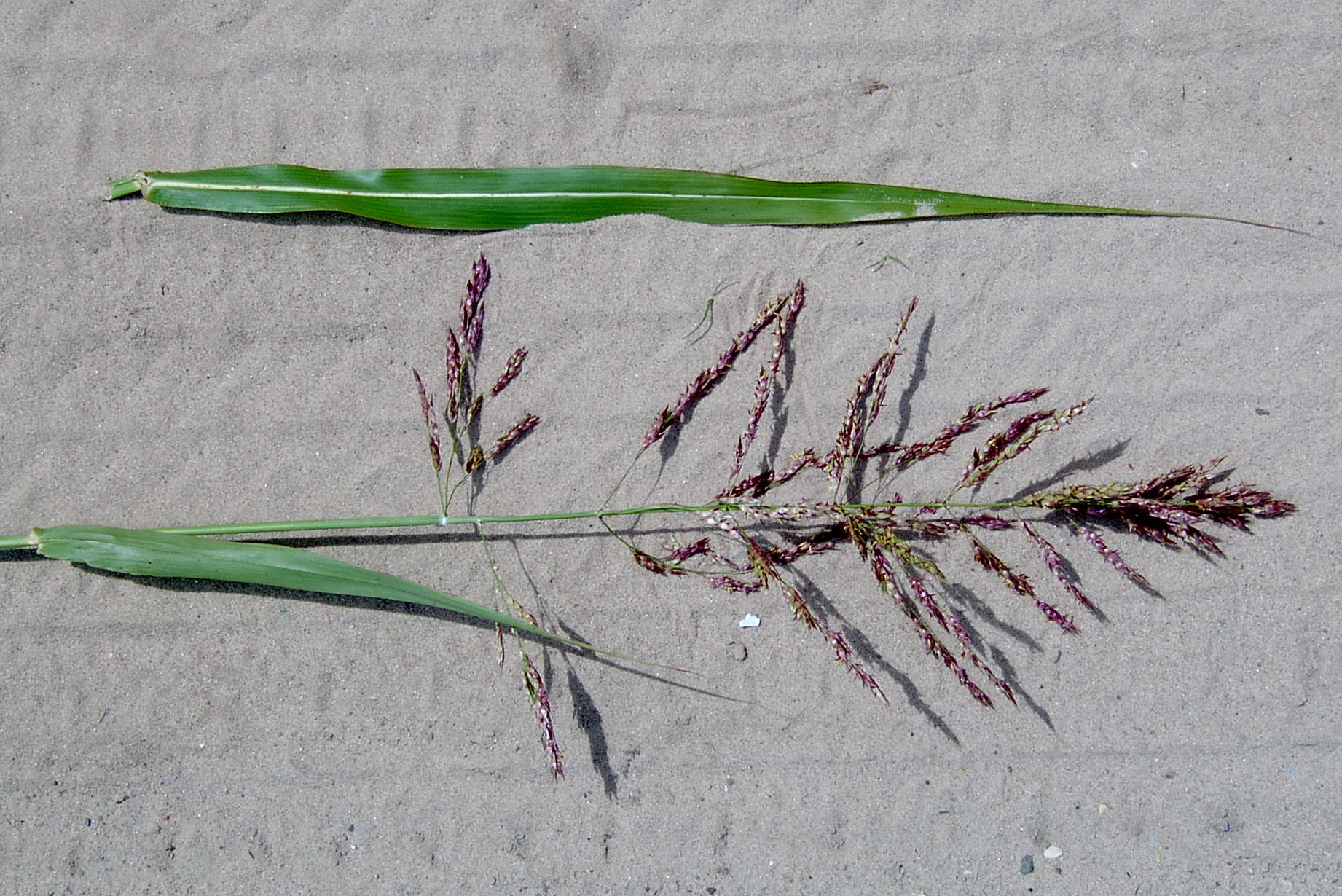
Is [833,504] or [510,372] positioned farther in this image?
[510,372]

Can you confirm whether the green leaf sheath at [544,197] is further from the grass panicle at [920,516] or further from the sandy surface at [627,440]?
the grass panicle at [920,516]

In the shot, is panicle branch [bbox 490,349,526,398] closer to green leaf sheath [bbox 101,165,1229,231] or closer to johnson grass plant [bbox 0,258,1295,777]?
johnson grass plant [bbox 0,258,1295,777]

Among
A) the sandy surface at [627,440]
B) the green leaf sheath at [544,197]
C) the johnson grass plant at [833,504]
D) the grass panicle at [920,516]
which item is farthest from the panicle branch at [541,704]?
the green leaf sheath at [544,197]

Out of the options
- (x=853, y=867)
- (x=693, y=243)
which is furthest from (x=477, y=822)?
(x=693, y=243)

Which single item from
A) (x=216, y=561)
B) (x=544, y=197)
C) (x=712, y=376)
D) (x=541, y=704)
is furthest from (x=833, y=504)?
(x=216, y=561)

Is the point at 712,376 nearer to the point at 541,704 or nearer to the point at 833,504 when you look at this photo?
the point at 833,504

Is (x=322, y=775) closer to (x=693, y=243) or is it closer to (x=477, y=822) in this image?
(x=477, y=822)

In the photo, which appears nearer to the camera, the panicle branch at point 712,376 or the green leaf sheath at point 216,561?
the green leaf sheath at point 216,561

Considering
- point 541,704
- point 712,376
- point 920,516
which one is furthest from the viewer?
point 920,516
